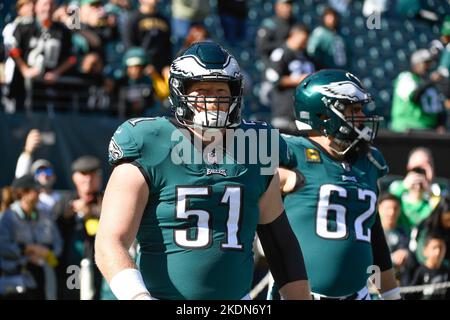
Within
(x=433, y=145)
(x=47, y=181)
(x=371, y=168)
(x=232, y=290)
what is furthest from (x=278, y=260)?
(x=433, y=145)

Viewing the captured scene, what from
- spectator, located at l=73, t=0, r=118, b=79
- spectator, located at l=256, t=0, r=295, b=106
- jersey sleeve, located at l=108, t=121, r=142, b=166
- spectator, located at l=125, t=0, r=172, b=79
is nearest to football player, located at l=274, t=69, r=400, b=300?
jersey sleeve, located at l=108, t=121, r=142, b=166

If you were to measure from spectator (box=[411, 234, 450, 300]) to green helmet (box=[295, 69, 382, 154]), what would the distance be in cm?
377

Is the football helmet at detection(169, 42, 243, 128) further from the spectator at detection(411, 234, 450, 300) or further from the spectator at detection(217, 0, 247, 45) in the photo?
the spectator at detection(217, 0, 247, 45)

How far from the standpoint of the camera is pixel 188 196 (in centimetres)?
387

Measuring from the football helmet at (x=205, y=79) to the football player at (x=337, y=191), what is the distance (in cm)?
99

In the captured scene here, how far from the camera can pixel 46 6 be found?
9320 millimetres

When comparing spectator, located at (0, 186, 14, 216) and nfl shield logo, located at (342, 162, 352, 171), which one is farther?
spectator, located at (0, 186, 14, 216)

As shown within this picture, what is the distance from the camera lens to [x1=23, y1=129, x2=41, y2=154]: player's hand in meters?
9.12

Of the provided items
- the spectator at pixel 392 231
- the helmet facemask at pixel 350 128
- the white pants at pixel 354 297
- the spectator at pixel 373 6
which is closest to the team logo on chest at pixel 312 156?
the helmet facemask at pixel 350 128

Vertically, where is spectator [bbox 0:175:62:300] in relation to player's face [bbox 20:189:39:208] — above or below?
below

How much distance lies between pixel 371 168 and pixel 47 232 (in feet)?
12.7

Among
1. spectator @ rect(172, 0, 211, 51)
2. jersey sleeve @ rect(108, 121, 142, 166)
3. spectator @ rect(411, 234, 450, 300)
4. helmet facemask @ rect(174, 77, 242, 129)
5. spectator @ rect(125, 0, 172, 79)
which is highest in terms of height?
spectator @ rect(172, 0, 211, 51)

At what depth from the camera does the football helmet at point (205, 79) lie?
155 inches

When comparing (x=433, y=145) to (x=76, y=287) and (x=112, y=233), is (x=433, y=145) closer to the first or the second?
(x=76, y=287)
